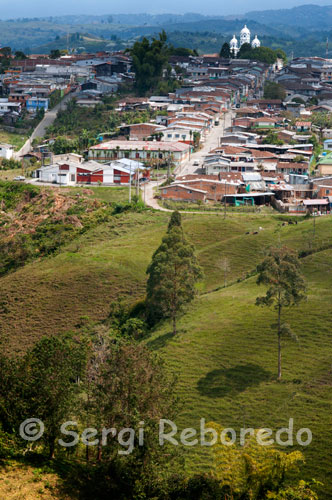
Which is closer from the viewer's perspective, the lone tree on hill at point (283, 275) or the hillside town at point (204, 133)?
the lone tree on hill at point (283, 275)

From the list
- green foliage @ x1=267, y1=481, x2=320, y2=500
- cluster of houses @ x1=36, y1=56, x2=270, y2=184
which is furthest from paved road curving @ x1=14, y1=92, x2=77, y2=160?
green foliage @ x1=267, y1=481, x2=320, y2=500

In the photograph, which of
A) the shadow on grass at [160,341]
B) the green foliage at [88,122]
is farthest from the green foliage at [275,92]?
the shadow on grass at [160,341]

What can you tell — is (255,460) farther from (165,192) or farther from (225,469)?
(165,192)

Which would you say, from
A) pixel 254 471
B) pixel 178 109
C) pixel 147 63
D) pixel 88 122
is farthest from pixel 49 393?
pixel 147 63

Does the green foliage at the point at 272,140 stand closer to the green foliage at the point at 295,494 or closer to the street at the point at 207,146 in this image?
the street at the point at 207,146

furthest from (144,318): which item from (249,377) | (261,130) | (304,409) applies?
(261,130)

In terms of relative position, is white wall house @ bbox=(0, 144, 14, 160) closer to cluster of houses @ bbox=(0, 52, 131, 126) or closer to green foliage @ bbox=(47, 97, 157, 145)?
green foliage @ bbox=(47, 97, 157, 145)
